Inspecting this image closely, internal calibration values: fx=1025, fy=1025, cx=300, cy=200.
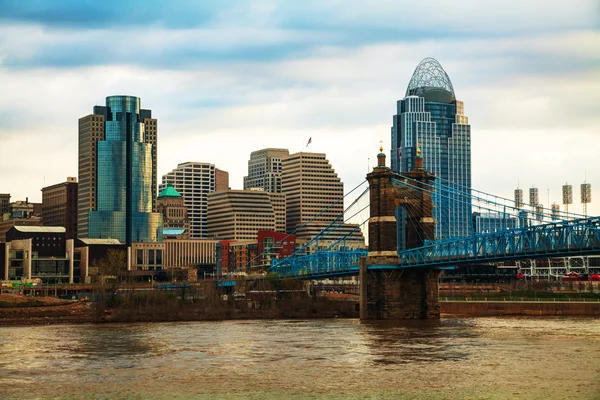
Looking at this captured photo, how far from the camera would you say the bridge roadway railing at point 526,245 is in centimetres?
11044

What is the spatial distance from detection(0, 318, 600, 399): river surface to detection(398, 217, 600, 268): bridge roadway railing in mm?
8848

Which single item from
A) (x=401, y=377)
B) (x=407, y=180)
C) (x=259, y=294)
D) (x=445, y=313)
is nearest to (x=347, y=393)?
(x=401, y=377)

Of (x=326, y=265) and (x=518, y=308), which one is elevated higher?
(x=326, y=265)

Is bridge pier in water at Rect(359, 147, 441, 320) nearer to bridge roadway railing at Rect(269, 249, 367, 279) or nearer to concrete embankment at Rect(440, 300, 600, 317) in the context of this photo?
bridge roadway railing at Rect(269, 249, 367, 279)

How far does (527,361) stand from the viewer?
75.6 metres

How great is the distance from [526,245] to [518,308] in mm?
37557

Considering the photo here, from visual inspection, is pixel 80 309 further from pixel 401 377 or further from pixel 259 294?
pixel 401 377

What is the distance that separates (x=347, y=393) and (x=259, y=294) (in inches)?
4965

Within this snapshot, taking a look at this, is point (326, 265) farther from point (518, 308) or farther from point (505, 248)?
point (505, 248)

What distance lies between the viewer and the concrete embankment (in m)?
160

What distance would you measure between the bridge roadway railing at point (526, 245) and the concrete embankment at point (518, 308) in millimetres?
23081

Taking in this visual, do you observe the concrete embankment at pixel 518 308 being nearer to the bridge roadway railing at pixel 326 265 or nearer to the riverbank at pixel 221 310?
the riverbank at pixel 221 310

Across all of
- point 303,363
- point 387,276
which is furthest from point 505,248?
point 303,363

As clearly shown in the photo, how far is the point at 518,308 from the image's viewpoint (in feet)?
536
